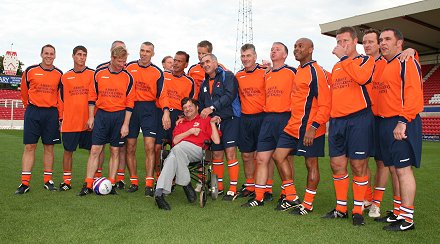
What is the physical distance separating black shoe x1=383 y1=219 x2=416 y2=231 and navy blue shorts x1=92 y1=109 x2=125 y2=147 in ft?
12.8

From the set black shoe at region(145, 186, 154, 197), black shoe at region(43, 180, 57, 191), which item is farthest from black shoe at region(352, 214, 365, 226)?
black shoe at region(43, 180, 57, 191)

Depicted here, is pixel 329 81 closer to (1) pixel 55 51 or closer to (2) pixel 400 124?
(2) pixel 400 124

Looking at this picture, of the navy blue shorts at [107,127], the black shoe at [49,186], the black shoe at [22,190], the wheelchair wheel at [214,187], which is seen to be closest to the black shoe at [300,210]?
the wheelchair wheel at [214,187]

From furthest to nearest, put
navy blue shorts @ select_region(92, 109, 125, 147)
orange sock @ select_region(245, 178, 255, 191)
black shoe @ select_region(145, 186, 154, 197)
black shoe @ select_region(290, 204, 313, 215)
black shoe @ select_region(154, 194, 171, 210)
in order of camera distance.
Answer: orange sock @ select_region(245, 178, 255, 191) → navy blue shorts @ select_region(92, 109, 125, 147) → black shoe @ select_region(145, 186, 154, 197) → black shoe @ select_region(154, 194, 171, 210) → black shoe @ select_region(290, 204, 313, 215)

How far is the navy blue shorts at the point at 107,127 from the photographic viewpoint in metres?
6.10

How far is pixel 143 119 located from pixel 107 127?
1.83 ft

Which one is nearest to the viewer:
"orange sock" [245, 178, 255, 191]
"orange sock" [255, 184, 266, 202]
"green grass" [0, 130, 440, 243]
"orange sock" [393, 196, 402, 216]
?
"green grass" [0, 130, 440, 243]

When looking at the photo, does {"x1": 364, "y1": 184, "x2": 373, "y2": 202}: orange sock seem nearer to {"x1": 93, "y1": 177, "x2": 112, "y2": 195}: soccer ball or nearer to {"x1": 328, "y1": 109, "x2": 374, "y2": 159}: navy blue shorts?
{"x1": 328, "y1": 109, "x2": 374, "y2": 159}: navy blue shorts

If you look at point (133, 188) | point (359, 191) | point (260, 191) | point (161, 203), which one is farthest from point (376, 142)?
point (133, 188)

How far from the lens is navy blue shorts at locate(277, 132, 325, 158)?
4.95 meters

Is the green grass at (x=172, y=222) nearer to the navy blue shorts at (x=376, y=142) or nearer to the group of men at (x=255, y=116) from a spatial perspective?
the group of men at (x=255, y=116)

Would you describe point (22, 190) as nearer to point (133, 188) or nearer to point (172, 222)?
point (133, 188)

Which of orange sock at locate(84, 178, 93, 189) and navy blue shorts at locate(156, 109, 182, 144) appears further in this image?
navy blue shorts at locate(156, 109, 182, 144)

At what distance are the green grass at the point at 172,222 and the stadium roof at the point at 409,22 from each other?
664 inches
